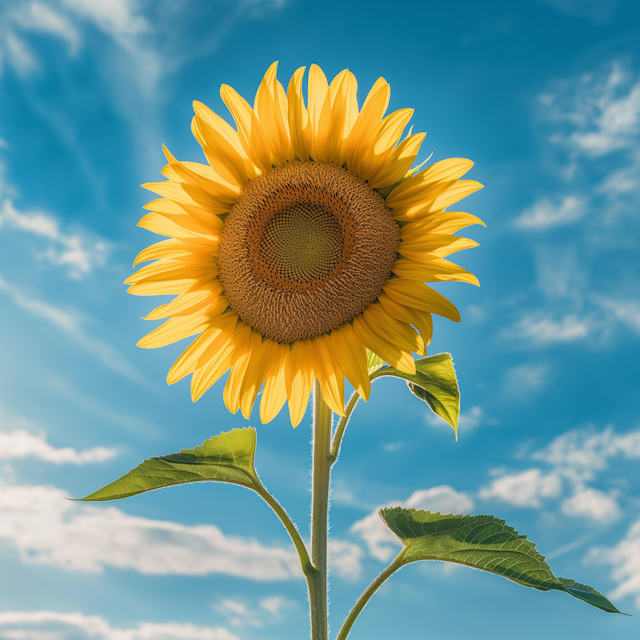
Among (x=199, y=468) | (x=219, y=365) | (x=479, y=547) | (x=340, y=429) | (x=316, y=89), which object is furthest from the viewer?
(x=219, y=365)

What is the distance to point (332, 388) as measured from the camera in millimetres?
3342

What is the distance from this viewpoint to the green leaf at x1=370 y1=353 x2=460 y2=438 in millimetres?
3518

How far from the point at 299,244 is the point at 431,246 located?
2.72 ft

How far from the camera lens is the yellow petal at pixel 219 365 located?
12.0 feet

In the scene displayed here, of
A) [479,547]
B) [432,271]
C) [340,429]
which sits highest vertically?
[432,271]

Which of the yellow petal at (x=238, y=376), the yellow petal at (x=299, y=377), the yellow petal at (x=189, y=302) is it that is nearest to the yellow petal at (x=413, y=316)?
the yellow petal at (x=299, y=377)

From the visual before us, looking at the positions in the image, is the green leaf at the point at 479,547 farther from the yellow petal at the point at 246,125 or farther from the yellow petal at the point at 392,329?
the yellow petal at the point at 246,125

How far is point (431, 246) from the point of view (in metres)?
3.28

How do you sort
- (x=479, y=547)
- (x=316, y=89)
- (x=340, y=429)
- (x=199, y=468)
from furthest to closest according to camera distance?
(x=340, y=429), (x=199, y=468), (x=316, y=89), (x=479, y=547)

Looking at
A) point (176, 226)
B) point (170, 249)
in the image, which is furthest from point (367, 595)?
point (176, 226)

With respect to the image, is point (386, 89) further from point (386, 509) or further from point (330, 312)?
point (386, 509)

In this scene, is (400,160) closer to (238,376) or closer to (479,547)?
(238,376)

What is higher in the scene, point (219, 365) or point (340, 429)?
point (219, 365)

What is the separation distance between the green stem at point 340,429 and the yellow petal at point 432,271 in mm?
813
